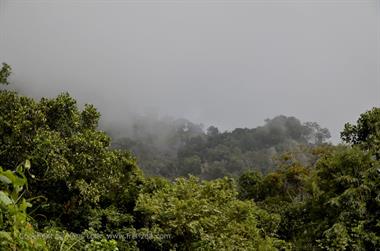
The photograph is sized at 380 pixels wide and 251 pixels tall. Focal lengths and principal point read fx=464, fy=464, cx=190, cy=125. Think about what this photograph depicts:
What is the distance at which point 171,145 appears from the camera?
63.3 m

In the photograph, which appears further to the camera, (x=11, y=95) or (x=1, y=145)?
(x=11, y=95)

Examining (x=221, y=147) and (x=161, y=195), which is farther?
(x=221, y=147)

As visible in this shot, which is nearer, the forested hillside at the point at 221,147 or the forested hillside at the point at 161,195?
the forested hillside at the point at 161,195

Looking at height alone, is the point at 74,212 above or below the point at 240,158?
below

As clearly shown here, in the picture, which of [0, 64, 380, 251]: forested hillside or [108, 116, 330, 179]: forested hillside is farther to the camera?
[108, 116, 330, 179]: forested hillside

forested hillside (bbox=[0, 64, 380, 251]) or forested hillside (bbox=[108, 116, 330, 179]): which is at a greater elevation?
forested hillside (bbox=[108, 116, 330, 179])

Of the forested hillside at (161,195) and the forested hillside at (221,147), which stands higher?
the forested hillside at (221,147)

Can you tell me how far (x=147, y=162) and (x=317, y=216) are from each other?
114 ft

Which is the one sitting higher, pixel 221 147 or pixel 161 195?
pixel 221 147

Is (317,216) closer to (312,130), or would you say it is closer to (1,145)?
(1,145)

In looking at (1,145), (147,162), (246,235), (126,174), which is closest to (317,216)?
(246,235)

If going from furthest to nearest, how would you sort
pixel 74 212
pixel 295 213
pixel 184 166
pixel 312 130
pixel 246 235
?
pixel 312 130 → pixel 184 166 → pixel 295 213 → pixel 74 212 → pixel 246 235

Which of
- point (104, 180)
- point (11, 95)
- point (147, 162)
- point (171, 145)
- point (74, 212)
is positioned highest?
point (171, 145)

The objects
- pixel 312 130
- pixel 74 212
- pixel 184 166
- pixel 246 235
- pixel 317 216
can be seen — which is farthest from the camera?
pixel 312 130
